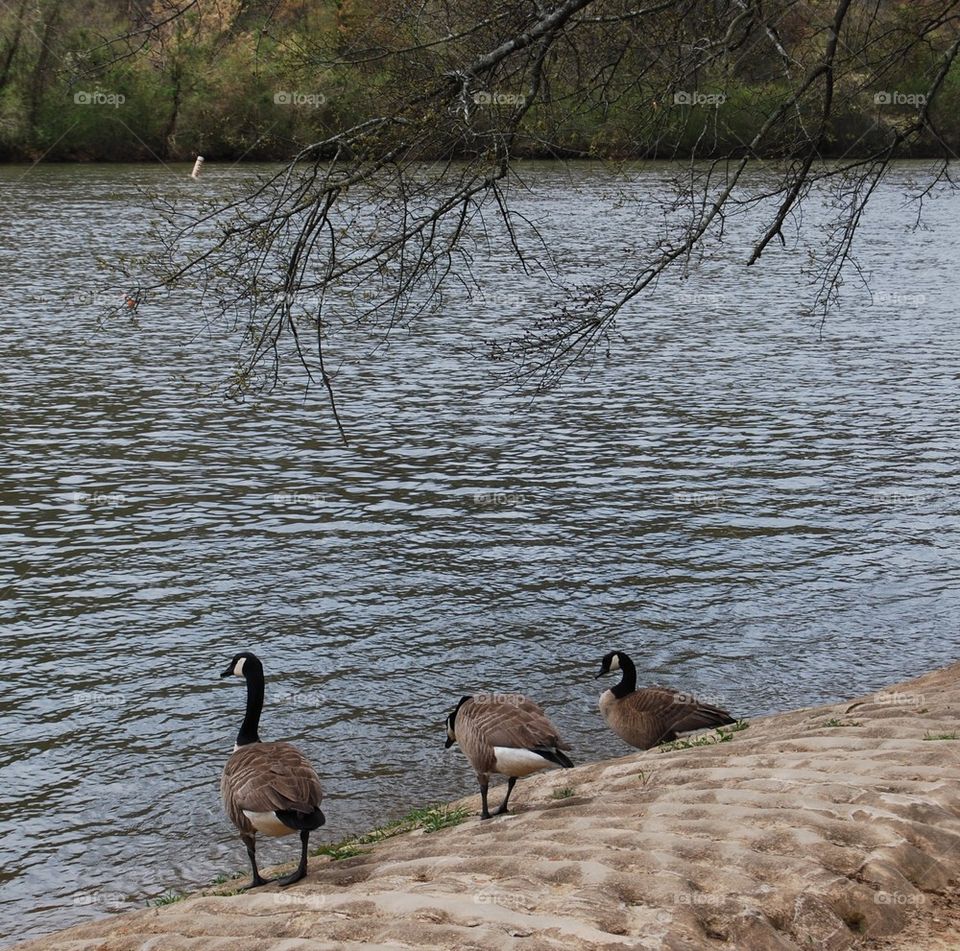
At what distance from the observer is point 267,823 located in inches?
337

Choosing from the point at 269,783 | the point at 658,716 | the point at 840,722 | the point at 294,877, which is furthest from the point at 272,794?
the point at 840,722

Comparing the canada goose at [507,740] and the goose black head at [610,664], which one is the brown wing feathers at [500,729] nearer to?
the canada goose at [507,740]

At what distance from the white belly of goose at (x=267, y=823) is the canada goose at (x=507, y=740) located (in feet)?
5.24

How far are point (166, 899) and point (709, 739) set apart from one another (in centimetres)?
468

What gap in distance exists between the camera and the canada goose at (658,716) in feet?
37.3

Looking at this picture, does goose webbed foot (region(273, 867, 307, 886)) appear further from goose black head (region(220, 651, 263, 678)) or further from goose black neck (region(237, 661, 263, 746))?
goose black head (region(220, 651, 263, 678))

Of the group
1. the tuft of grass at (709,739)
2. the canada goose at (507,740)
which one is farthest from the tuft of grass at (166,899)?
the tuft of grass at (709,739)

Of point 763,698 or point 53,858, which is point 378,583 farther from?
point 53,858

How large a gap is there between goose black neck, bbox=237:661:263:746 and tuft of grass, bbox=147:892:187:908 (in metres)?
1.20

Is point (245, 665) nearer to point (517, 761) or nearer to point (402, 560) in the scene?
point (517, 761)

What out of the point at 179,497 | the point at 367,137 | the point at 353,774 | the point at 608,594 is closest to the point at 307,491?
the point at 179,497

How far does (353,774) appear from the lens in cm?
1180

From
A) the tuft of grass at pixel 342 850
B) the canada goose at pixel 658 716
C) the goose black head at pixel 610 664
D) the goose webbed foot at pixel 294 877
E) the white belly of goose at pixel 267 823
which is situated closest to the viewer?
the white belly of goose at pixel 267 823

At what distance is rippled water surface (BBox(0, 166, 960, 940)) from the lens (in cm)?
1190
